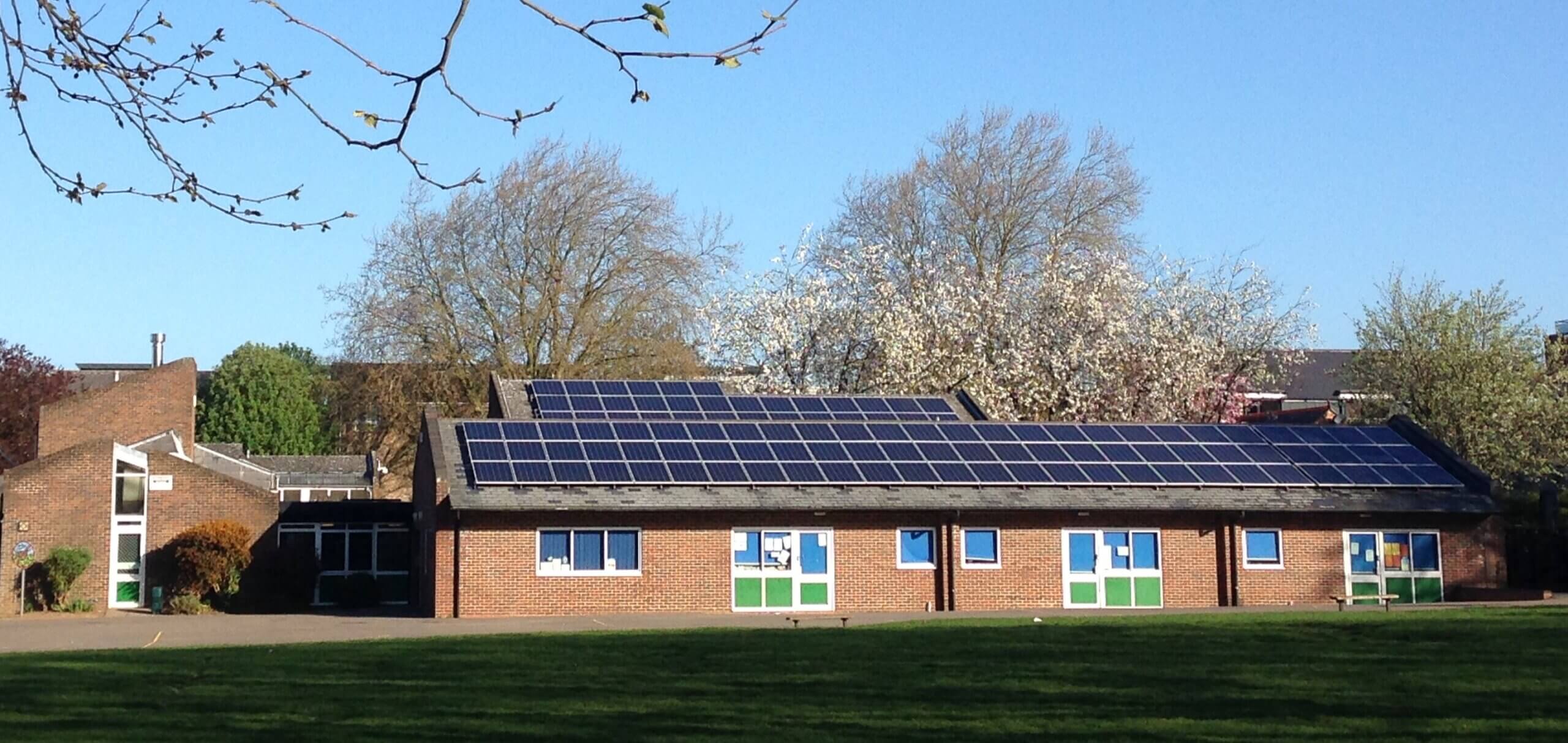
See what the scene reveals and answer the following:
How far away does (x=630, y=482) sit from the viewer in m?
34.8

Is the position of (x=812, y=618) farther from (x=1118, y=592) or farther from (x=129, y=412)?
(x=129, y=412)

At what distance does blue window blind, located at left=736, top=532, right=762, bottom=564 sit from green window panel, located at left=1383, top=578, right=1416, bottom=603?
44.8ft

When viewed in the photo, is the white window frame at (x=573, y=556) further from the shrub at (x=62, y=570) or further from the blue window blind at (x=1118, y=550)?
the shrub at (x=62, y=570)

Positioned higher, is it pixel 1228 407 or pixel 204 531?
pixel 1228 407

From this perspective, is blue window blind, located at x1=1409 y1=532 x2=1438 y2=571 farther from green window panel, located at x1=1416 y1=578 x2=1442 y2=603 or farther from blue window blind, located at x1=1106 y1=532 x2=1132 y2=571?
blue window blind, located at x1=1106 y1=532 x2=1132 y2=571

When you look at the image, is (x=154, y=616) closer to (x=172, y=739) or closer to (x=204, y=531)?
(x=204, y=531)

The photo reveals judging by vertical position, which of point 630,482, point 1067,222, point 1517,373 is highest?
point 1067,222

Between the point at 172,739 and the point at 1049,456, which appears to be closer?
the point at 172,739

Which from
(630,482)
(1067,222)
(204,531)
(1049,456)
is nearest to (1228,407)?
(1067,222)

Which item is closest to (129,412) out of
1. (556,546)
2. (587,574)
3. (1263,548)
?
(556,546)

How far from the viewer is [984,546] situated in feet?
118

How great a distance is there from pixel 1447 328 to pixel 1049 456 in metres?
A: 18.4

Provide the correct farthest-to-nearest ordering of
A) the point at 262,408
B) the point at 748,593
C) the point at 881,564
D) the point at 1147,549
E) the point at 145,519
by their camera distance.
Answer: the point at 262,408
the point at 145,519
the point at 1147,549
the point at 881,564
the point at 748,593

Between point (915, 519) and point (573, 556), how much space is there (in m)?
7.05
